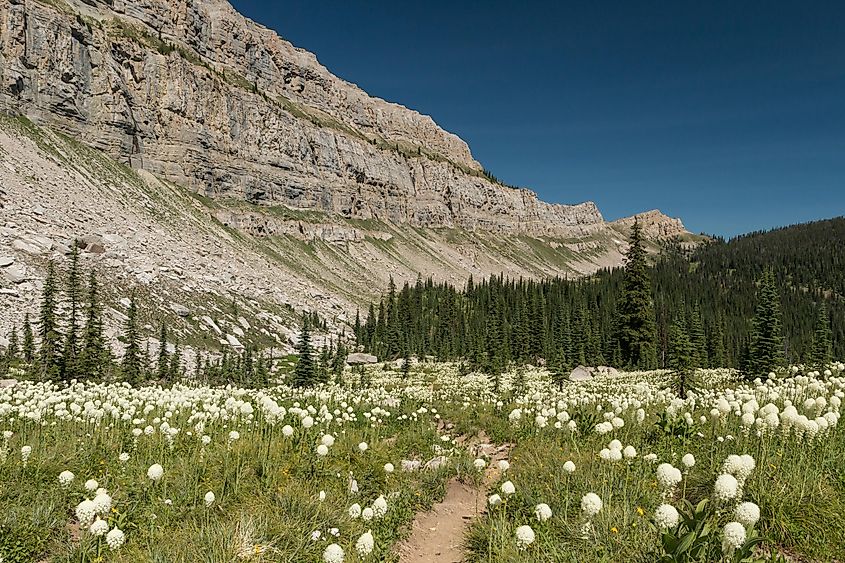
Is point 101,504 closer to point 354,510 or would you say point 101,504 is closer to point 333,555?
point 333,555

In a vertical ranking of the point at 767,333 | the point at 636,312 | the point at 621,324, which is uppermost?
the point at 636,312

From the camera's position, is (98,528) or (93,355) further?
(93,355)

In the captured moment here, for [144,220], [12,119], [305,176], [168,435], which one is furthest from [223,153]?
[168,435]

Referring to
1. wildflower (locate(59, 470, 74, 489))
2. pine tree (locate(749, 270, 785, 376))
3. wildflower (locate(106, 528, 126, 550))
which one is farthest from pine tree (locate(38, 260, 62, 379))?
pine tree (locate(749, 270, 785, 376))

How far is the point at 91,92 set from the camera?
116 metres

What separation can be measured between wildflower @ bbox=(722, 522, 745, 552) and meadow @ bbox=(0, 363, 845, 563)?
0.05 ft

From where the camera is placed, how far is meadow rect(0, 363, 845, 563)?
15.8ft

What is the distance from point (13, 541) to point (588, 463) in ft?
25.6

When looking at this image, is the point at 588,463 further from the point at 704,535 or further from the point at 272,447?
the point at 272,447

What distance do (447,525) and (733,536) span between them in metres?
5.10

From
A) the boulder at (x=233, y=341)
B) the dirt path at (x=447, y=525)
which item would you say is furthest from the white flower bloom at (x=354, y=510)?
the boulder at (x=233, y=341)

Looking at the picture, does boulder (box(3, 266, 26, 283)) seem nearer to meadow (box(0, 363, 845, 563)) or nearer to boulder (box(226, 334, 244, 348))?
boulder (box(226, 334, 244, 348))

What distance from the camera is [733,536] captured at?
11.8 ft

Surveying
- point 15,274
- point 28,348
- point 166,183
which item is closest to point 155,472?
point 28,348
